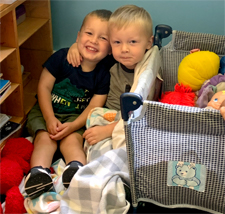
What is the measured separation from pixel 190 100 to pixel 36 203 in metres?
0.74

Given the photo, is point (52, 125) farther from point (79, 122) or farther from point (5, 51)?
point (5, 51)

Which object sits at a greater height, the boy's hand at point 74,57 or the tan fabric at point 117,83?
the boy's hand at point 74,57

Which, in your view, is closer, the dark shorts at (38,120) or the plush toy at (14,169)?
the plush toy at (14,169)

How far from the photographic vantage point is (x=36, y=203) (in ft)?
4.16

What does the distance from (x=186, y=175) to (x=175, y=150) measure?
95mm

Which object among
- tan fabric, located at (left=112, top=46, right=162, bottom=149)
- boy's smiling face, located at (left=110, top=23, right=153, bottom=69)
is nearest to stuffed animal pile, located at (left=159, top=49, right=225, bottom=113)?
tan fabric, located at (left=112, top=46, right=162, bottom=149)

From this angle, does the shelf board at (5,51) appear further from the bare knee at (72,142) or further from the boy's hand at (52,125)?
the bare knee at (72,142)

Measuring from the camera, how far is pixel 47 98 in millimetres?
1593

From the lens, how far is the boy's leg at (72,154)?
1.32m

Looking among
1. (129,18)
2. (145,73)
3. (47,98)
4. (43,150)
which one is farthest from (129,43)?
(43,150)

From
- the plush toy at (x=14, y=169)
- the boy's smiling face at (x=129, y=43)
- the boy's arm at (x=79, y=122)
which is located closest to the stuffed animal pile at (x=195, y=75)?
the boy's smiling face at (x=129, y=43)

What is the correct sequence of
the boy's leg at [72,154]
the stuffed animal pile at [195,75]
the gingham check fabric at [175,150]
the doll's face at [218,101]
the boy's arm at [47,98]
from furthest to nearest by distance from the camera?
the boy's arm at [47,98], the stuffed animal pile at [195,75], the boy's leg at [72,154], the doll's face at [218,101], the gingham check fabric at [175,150]

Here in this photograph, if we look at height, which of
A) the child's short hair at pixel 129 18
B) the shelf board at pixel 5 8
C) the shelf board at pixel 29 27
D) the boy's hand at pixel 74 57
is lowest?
the boy's hand at pixel 74 57

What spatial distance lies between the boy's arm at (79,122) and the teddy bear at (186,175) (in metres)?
0.58
